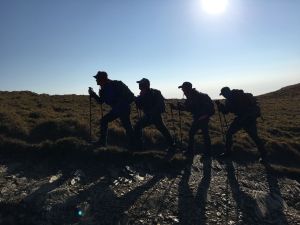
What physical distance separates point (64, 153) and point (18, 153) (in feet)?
4.91

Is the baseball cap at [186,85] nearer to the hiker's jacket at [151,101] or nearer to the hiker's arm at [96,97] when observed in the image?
the hiker's jacket at [151,101]

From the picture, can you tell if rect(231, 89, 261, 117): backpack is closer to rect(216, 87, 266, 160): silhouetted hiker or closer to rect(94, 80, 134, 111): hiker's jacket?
rect(216, 87, 266, 160): silhouetted hiker

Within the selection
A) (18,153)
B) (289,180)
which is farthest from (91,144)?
(289,180)

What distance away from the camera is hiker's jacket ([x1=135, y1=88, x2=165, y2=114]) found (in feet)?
46.8

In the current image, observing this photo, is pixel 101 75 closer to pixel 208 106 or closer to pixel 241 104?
pixel 208 106

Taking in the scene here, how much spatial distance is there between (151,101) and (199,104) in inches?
73.5

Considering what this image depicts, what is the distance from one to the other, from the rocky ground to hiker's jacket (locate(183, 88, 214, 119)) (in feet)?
7.16

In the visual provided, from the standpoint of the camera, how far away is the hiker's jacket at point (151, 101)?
46.8 ft

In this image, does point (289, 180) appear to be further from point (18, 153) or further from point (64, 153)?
point (18, 153)

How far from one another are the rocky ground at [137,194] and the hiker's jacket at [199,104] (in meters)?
2.18

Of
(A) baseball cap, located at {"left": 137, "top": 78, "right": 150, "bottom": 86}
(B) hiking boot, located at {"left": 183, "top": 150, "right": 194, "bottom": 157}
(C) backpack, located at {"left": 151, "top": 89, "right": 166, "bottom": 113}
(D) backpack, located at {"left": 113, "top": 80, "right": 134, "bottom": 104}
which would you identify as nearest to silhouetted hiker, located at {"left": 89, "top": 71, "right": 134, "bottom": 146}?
(D) backpack, located at {"left": 113, "top": 80, "right": 134, "bottom": 104}

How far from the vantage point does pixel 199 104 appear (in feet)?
47.5

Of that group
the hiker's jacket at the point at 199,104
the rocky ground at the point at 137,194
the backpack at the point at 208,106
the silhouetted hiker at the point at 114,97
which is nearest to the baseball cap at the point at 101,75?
the silhouetted hiker at the point at 114,97

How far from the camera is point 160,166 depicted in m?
12.6
